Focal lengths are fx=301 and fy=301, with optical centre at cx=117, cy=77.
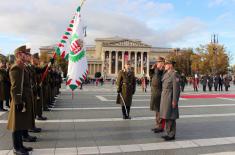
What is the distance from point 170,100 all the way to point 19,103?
3.71m

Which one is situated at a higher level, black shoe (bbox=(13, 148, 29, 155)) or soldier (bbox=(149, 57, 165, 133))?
soldier (bbox=(149, 57, 165, 133))

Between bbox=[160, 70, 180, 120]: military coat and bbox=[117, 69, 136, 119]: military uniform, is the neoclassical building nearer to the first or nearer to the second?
bbox=[117, 69, 136, 119]: military uniform

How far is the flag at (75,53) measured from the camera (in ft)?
34.1

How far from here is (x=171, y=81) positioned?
25.3 ft

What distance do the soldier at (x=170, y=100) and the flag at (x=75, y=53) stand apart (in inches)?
148

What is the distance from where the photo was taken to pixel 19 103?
234 inches

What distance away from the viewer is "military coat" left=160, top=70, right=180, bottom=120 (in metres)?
7.57

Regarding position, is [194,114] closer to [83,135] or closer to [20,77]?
[83,135]

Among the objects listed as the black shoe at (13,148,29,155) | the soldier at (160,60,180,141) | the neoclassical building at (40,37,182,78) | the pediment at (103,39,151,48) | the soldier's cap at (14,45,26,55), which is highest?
the pediment at (103,39,151,48)

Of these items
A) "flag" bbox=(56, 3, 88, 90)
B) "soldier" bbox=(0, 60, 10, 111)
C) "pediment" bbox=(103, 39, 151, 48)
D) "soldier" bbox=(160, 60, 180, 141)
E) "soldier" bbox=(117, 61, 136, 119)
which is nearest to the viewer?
"soldier" bbox=(160, 60, 180, 141)

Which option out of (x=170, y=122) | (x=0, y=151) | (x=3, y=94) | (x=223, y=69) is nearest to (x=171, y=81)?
(x=170, y=122)

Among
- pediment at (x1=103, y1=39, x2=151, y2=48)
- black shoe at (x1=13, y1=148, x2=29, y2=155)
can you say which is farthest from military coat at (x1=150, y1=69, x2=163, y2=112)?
pediment at (x1=103, y1=39, x2=151, y2=48)

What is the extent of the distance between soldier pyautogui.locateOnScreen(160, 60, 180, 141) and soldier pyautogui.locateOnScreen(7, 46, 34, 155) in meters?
3.34

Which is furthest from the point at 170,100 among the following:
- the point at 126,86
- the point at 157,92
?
the point at 126,86
